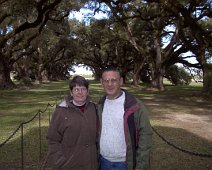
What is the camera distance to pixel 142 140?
11.8 feet

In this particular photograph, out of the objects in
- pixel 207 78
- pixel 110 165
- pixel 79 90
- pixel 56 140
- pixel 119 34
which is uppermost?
pixel 119 34

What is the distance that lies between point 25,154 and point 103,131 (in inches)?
202

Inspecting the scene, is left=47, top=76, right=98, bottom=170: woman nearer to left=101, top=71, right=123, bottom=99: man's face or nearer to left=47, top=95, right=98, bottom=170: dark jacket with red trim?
left=47, top=95, right=98, bottom=170: dark jacket with red trim

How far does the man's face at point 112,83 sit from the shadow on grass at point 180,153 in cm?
399

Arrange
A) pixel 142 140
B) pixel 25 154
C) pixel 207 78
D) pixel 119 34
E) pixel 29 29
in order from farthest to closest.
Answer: pixel 119 34 < pixel 29 29 < pixel 207 78 < pixel 25 154 < pixel 142 140

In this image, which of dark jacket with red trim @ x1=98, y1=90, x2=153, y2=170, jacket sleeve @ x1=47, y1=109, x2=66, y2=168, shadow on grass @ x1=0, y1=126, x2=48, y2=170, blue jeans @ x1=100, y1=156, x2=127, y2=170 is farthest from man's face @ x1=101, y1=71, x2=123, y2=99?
shadow on grass @ x1=0, y1=126, x2=48, y2=170

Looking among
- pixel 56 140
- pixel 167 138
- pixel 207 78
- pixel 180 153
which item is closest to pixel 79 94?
pixel 56 140

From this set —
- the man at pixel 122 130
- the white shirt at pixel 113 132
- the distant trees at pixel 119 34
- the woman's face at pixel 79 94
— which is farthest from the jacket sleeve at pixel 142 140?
the distant trees at pixel 119 34

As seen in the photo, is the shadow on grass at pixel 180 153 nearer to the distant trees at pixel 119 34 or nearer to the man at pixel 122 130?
the man at pixel 122 130

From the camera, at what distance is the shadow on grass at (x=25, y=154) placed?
752 cm

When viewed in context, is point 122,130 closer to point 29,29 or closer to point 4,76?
point 4,76

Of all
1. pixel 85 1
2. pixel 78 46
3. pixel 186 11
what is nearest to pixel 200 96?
pixel 186 11

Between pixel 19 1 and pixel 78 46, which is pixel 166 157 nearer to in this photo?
pixel 19 1

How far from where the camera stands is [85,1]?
84.8ft
